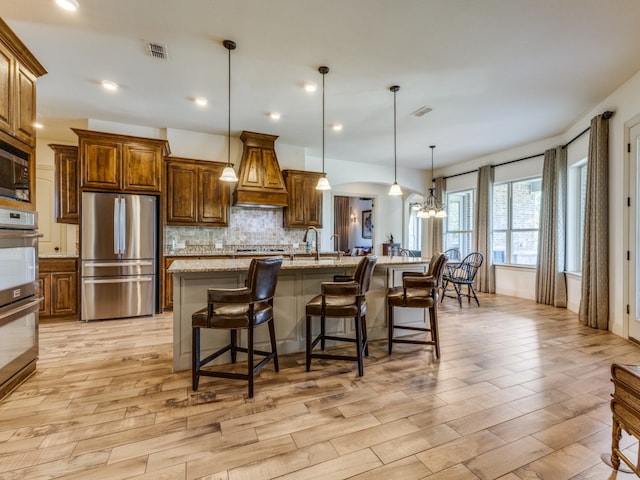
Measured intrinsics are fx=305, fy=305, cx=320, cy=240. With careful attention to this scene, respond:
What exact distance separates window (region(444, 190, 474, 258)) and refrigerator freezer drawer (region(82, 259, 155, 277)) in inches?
260

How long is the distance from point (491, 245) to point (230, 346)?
5976 mm

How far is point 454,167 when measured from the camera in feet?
24.7

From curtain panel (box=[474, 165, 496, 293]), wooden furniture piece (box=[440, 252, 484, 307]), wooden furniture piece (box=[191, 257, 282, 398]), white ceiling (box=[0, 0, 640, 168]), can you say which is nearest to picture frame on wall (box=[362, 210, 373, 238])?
curtain panel (box=[474, 165, 496, 293])

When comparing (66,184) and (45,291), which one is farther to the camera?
(66,184)

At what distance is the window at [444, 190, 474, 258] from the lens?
727 centimetres

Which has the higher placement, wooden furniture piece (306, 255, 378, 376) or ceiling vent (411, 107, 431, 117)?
ceiling vent (411, 107, 431, 117)

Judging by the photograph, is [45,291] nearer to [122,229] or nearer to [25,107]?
[122,229]

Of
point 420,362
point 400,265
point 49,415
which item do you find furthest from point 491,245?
point 49,415

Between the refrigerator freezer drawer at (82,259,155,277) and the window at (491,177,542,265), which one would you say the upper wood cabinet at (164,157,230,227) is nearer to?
the refrigerator freezer drawer at (82,259,155,277)

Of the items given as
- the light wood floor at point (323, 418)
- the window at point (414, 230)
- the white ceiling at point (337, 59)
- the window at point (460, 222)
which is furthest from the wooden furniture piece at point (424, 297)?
the window at point (414, 230)

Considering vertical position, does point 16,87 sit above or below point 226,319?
above

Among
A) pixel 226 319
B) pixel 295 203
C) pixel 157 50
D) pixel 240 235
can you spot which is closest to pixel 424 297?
pixel 226 319

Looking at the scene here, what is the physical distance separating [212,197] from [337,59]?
10.0 feet

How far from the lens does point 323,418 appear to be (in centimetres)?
198
